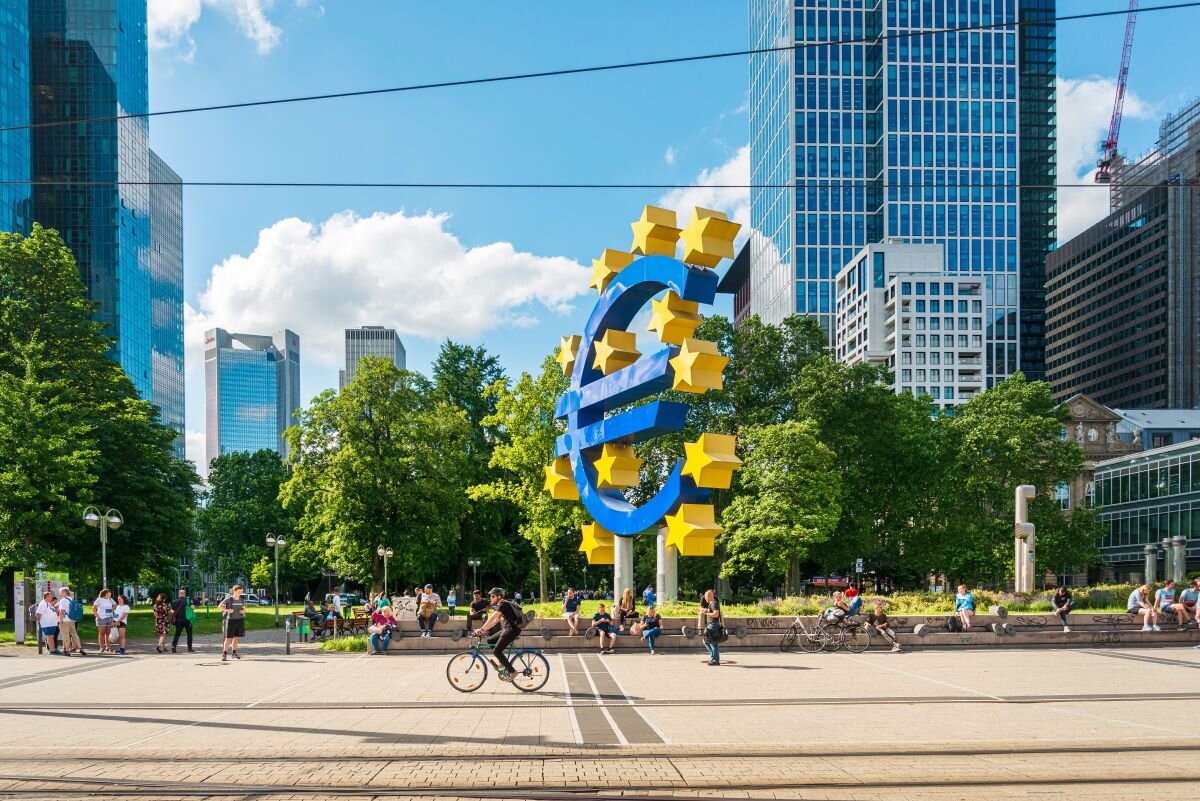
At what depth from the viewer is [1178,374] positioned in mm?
139375

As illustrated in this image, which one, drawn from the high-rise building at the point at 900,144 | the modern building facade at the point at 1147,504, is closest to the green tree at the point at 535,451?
the modern building facade at the point at 1147,504

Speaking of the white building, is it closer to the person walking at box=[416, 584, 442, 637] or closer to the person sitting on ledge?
the person sitting on ledge

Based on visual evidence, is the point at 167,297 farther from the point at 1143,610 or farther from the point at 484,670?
the point at 484,670

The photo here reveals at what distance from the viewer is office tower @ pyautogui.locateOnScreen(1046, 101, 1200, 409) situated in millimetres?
138375

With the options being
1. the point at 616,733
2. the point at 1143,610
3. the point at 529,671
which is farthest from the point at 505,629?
the point at 1143,610

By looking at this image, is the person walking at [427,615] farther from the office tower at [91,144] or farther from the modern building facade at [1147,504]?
the office tower at [91,144]

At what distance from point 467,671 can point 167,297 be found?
5286 inches

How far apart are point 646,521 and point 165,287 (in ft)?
417

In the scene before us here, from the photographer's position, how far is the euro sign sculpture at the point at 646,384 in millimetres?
24438

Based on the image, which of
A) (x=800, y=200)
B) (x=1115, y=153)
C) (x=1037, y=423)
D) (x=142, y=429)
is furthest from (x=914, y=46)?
(x=142, y=429)

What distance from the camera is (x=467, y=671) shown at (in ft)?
56.2

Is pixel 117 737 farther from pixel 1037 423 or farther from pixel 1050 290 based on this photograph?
pixel 1050 290

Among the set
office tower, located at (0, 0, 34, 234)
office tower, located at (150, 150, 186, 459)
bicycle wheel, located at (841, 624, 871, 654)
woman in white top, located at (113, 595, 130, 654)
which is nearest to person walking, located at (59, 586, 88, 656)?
woman in white top, located at (113, 595, 130, 654)

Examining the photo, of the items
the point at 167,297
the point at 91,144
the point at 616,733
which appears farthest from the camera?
the point at 167,297
